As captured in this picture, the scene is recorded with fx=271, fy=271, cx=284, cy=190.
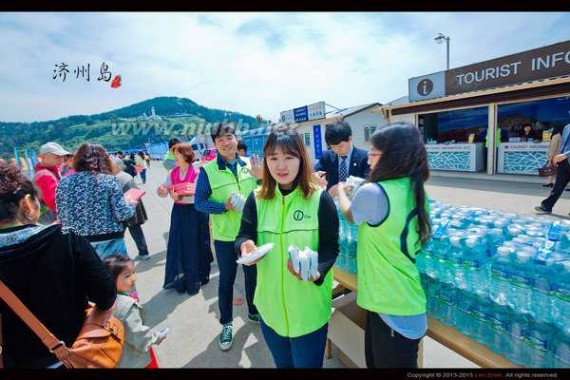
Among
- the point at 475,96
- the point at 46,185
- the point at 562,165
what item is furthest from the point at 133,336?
the point at 475,96

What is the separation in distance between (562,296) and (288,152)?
4.20ft

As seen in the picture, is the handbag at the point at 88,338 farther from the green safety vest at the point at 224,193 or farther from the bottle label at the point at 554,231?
the bottle label at the point at 554,231

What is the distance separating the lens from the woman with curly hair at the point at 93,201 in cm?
192

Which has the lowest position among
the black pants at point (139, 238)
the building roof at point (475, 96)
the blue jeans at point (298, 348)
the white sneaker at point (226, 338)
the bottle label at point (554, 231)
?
the white sneaker at point (226, 338)

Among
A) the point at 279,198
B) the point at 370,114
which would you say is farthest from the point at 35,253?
the point at 370,114

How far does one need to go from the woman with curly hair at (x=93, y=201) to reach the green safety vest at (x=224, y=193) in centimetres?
65

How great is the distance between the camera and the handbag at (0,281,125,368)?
1128 millimetres

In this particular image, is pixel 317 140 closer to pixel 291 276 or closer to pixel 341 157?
pixel 341 157

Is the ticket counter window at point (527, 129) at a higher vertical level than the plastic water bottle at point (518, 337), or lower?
higher

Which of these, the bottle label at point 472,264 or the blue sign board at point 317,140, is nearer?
the bottle label at point 472,264

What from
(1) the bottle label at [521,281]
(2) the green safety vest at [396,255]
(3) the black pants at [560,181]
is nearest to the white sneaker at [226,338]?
(2) the green safety vest at [396,255]

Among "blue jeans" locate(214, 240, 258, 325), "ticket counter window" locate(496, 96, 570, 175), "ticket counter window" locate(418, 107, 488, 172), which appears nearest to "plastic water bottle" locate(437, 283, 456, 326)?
"blue jeans" locate(214, 240, 258, 325)

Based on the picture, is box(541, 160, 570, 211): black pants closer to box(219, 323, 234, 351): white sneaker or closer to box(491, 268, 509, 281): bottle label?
box(491, 268, 509, 281): bottle label

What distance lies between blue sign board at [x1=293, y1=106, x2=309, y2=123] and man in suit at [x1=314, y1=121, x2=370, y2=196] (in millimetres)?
15533
